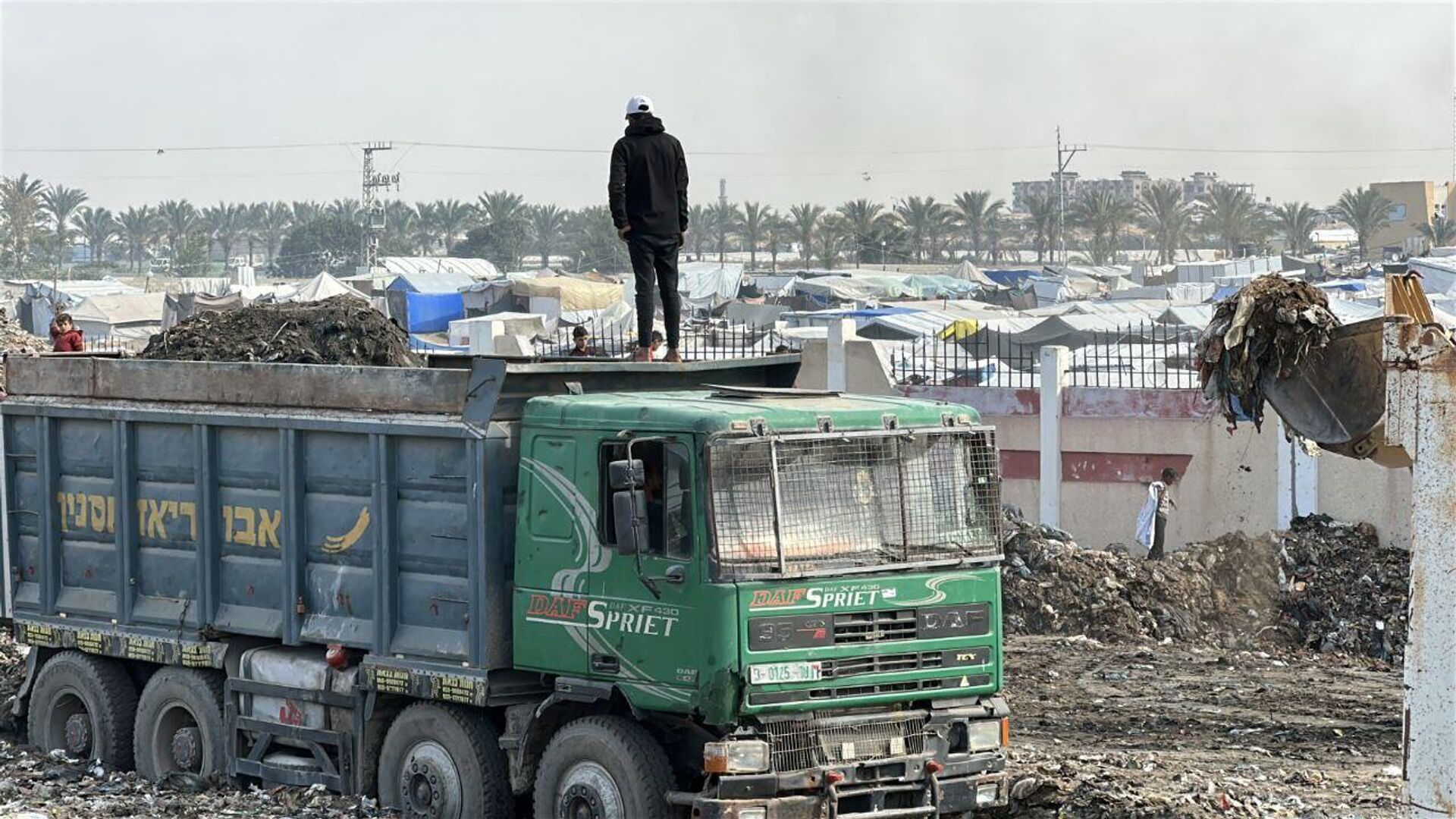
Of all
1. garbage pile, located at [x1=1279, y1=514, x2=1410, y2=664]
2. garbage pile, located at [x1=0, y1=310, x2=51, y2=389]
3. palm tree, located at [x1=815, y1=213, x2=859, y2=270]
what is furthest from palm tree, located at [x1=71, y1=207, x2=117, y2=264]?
garbage pile, located at [x1=1279, y1=514, x2=1410, y2=664]

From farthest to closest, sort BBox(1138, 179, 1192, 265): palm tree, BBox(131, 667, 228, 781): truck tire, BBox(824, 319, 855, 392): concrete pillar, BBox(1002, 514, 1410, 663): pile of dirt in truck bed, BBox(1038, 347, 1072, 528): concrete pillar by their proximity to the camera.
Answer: BBox(1138, 179, 1192, 265): palm tree, BBox(824, 319, 855, 392): concrete pillar, BBox(1038, 347, 1072, 528): concrete pillar, BBox(1002, 514, 1410, 663): pile of dirt in truck bed, BBox(131, 667, 228, 781): truck tire

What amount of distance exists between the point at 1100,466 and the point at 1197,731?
21.3 ft

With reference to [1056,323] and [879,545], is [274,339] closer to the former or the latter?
[879,545]

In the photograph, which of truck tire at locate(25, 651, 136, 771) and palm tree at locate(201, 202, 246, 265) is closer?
truck tire at locate(25, 651, 136, 771)

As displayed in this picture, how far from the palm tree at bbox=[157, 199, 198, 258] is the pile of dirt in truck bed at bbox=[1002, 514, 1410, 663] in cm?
9604

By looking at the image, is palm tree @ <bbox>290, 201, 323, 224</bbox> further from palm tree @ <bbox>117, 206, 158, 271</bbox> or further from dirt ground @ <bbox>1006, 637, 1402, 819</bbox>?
dirt ground @ <bbox>1006, 637, 1402, 819</bbox>

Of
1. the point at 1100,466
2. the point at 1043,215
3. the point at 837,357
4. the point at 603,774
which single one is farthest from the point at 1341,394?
the point at 1043,215

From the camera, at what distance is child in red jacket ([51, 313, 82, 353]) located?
16.8 m

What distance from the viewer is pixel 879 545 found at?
7.99 meters

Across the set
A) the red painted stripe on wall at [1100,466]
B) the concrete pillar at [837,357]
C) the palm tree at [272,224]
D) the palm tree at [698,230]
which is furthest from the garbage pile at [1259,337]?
the palm tree at [272,224]

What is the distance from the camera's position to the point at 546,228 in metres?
106

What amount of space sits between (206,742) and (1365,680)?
865 centimetres

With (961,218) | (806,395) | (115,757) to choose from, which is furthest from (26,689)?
(961,218)

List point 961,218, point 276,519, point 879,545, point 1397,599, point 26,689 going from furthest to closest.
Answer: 1. point 961,218
2. point 1397,599
3. point 26,689
4. point 276,519
5. point 879,545
